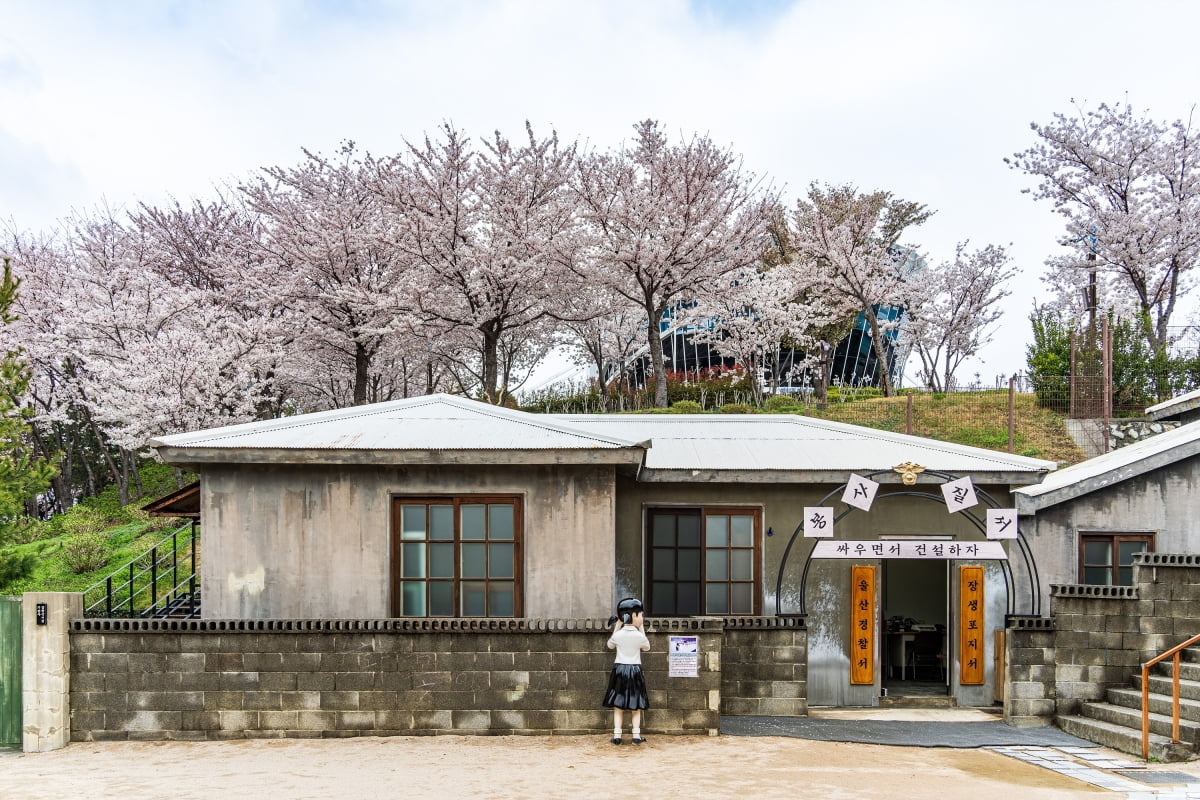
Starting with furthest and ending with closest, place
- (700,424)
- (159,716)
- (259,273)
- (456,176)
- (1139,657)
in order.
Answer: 1. (259,273)
2. (456,176)
3. (700,424)
4. (1139,657)
5. (159,716)

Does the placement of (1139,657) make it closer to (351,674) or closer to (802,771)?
(802,771)

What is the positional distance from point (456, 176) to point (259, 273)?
22.4 feet

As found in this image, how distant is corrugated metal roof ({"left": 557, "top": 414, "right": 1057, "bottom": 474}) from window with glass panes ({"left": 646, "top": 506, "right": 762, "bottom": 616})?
75cm

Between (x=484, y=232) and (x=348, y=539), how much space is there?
15697 millimetres

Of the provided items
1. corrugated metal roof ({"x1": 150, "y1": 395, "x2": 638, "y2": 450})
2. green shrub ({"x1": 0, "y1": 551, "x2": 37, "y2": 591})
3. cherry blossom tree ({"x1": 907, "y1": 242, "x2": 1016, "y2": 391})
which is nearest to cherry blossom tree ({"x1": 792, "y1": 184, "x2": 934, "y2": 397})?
cherry blossom tree ({"x1": 907, "y1": 242, "x2": 1016, "y2": 391})

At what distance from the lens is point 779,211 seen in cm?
3716

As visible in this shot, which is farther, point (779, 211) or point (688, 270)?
point (779, 211)

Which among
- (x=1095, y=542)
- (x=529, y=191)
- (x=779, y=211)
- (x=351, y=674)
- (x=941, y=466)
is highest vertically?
(x=779, y=211)

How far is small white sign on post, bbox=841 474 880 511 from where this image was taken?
11.7 m

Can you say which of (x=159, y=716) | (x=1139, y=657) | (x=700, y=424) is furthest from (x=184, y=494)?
(x=1139, y=657)

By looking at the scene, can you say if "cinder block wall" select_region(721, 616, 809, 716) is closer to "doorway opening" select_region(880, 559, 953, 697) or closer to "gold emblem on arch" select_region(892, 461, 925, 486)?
"doorway opening" select_region(880, 559, 953, 697)

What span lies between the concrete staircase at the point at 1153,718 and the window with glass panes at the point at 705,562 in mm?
4051

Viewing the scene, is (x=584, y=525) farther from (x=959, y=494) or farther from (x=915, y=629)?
(x=915, y=629)

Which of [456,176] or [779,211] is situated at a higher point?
→ [779,211]
